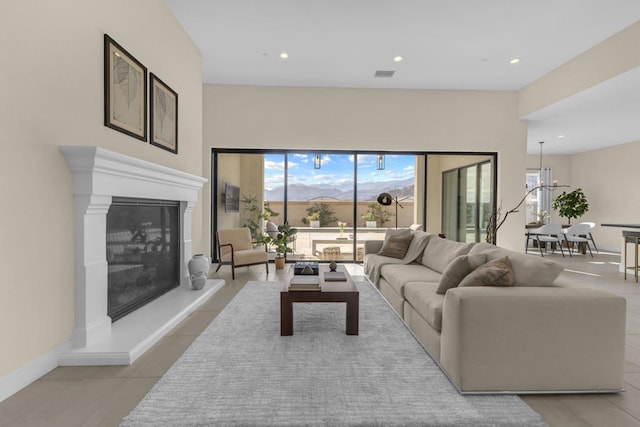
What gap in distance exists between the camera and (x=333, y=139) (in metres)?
6.69

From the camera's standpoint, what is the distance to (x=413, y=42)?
15.9ft

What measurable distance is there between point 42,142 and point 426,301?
2.93 m

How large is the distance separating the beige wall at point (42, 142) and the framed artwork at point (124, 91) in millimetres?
66

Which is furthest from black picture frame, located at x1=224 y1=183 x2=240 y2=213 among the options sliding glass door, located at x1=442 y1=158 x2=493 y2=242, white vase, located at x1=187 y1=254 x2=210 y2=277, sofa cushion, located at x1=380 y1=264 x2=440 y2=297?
sliding glass door, located at x1=442 y1=158 x2=493 y2=242

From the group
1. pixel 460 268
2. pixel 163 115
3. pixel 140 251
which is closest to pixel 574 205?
pixel 460 268

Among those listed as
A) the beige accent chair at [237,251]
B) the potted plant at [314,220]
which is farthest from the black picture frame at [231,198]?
the potted plant at [314,220]

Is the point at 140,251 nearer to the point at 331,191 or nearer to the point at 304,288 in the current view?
the point at 304,288

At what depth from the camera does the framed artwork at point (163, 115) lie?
370 cm

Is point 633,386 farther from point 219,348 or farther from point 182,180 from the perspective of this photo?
point 182,180

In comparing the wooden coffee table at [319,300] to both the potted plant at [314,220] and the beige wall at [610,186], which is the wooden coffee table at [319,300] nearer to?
the potted plant at [314,220]

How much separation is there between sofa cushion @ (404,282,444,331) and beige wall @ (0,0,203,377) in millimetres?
2665

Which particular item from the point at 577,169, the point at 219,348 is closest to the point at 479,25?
the point at 219,348

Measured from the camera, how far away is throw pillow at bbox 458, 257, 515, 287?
2223 mm

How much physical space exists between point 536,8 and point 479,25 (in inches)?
24.8
